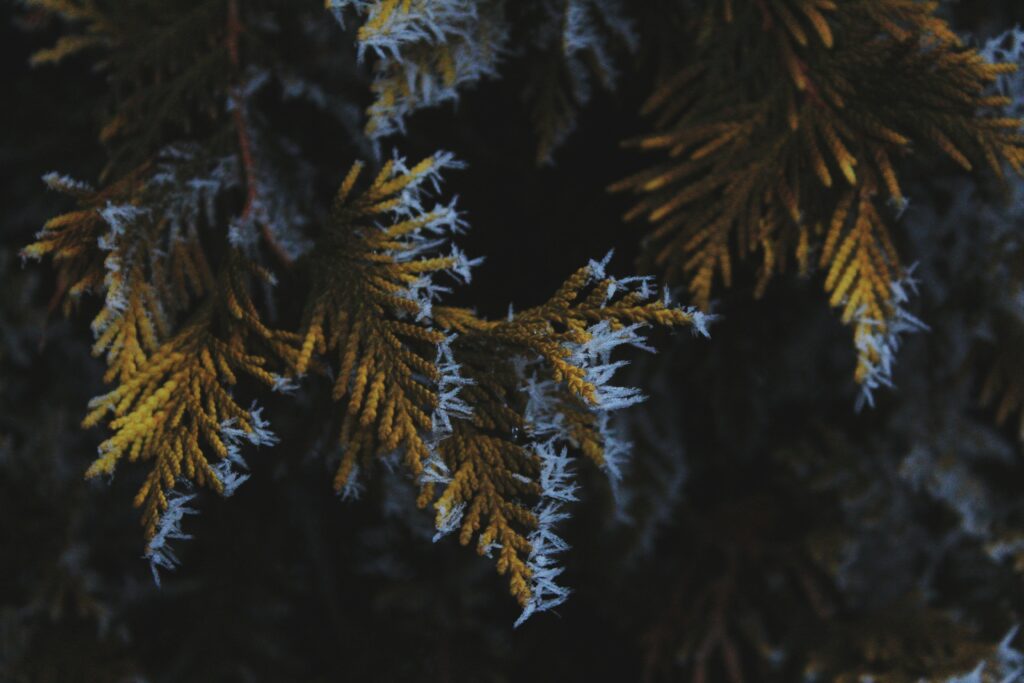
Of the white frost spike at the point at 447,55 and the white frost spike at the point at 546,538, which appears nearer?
the white frost spike at the point at 546,538

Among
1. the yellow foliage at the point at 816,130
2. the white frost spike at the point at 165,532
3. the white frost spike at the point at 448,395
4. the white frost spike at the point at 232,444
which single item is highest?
the yellow foliage at the point at 816,130

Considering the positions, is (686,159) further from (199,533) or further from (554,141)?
(199,533)

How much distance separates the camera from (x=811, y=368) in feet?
7.28

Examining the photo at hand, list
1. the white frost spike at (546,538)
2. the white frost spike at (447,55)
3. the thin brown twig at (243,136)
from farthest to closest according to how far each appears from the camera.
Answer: the thin brown twig at (243,136) < the white frost spike at (447,55) < the white frost spike at (546,538)

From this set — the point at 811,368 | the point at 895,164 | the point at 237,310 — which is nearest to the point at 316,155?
the point at 237,310

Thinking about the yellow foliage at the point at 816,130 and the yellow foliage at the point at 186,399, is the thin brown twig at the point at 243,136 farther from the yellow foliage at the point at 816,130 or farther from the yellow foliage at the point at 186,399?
the yellow foliage at the point at 816,130

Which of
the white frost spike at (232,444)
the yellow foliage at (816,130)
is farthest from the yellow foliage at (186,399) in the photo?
the yellow foliage at (816,130)

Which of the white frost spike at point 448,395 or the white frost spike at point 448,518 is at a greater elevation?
the white frost spike at point 448,395

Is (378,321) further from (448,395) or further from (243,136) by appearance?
(243,136)

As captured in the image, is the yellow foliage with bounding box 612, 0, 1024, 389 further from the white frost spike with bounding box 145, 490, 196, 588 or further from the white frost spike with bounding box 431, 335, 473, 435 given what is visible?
the white frost spike with bounding box 145, 490, 196, 588

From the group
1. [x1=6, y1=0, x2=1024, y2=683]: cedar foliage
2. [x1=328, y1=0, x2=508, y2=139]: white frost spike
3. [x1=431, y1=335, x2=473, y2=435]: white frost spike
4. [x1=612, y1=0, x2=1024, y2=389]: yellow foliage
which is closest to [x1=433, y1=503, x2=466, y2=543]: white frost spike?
[x1=6, y1=0, x2=1024, y2=683]: cedar foliage

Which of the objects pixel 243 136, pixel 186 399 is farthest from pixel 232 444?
pixel 243 136

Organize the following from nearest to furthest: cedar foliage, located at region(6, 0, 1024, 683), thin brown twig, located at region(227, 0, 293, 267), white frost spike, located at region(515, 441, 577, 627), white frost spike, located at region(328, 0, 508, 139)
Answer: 1. white frost spike, located at region(515, 441, 577, 627)
2. cedar foliage, located at region(6, 0, 1024, 683)
3. white frost spike, located at region(328, 0, 508, 139)
4. thin brown twig, located at region(227, 0, 293, 267)

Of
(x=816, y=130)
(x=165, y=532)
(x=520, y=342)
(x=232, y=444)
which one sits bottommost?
(x=165, y=532)
